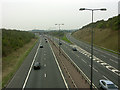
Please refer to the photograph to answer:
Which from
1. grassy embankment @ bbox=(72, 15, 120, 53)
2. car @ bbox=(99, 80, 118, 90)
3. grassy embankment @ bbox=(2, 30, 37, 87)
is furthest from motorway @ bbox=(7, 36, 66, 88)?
grassy embankment @ bbox=(72, 15, 120, 53)

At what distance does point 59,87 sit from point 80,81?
12.1 ft

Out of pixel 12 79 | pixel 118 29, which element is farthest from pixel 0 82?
pixel 118 29

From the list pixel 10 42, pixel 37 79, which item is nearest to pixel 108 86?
pixel 37 79

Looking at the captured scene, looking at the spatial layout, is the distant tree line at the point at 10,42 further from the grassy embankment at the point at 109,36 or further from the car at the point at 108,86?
the grassy embankment at the point at 109,36

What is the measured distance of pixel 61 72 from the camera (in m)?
28.8

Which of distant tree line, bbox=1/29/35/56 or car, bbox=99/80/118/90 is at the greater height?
distant tree line, bbox=1/29/35/56

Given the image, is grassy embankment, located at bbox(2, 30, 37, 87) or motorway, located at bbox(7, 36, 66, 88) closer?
motorway, located at bbox(7, 36, 66, 88)

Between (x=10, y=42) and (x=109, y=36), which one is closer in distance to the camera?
(x=10, y=42)

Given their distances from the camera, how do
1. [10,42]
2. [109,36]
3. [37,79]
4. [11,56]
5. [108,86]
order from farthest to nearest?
[109,36] → [10,42] → [11,56] → [37,79] → [108,86]

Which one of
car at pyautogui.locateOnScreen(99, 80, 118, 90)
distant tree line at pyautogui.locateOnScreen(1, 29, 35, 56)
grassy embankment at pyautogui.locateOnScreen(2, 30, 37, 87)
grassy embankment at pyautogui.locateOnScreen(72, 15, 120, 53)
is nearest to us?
car at pyautogui.locateOnScreen(99, 80, 118, 90)

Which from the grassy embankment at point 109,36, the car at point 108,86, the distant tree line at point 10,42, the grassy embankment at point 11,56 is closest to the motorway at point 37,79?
the grassy embankment at point 11,56

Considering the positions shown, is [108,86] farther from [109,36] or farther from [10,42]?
[109,36]

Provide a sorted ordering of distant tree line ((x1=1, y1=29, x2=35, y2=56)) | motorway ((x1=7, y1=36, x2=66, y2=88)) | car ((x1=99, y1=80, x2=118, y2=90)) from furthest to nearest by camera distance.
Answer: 1. distant tree line ((x1=1, y1=29, x2=35, y2=56))
2. motorway ((x1=7, y1=36, x2=66, y2=88))
3. car ((x1=99, y1=80, x2=118, y2=90))

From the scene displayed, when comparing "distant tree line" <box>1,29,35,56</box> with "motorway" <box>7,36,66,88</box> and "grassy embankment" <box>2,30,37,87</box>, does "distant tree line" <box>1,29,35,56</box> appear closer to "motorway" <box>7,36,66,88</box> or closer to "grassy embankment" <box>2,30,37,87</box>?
"grassy embankment" <box>2,30,37,87</box>
